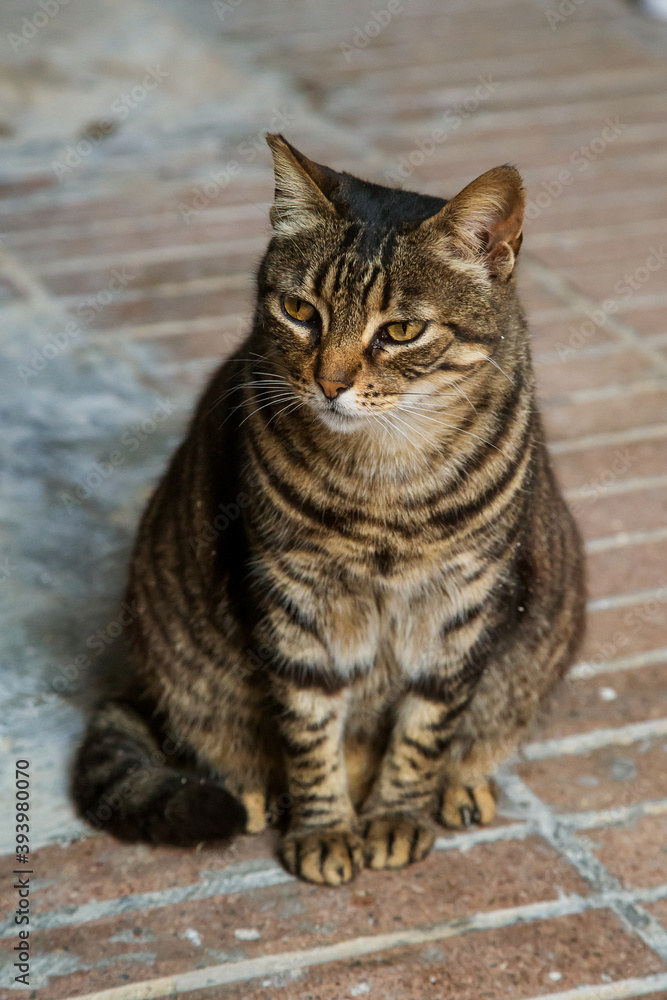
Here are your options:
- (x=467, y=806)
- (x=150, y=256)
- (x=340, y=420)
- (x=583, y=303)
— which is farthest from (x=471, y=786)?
(x=150, y=256)

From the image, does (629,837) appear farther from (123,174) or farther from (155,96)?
(155,96)

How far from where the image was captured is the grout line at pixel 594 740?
2.31 metres

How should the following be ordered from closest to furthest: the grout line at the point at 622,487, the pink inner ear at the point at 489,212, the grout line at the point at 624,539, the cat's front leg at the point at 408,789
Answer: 1. the pink inner ear at the point at 489,212
2. the cat's front leg at the point at 408,789
3. the grout line at the point at 624,539
4. the grout line at the point at 622,487

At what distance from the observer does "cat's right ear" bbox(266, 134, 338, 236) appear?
1816mm

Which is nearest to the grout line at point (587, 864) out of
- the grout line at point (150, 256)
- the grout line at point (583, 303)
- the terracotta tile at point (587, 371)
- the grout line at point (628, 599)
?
the grout line at point (628, 599)

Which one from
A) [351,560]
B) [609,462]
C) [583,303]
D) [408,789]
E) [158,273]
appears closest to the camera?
[351,560]

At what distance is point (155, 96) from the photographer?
17.0 ft

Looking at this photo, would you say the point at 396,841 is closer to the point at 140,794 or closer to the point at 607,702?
the point at 140,794

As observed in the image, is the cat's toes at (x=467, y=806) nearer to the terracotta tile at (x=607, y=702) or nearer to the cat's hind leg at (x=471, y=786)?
the cat's hind leg at (x=471, y=786)

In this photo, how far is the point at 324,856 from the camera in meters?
2.00

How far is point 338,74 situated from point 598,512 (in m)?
3.37

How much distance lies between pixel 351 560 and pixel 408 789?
52cm

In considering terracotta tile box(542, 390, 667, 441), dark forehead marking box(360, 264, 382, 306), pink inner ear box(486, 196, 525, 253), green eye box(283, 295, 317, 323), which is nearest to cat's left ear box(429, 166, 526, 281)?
pink inner ear box(486, 196, 525, 253)

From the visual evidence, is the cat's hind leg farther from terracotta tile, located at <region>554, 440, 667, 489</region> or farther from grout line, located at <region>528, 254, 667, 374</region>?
grout line, located at <region>528, 254, 667, 374</region>
